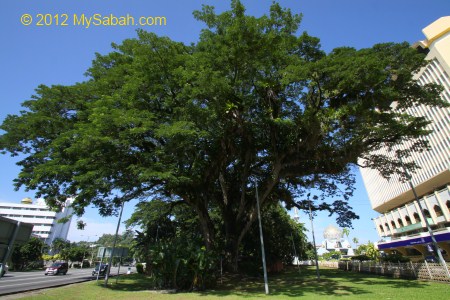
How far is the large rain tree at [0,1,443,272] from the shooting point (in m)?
13.5

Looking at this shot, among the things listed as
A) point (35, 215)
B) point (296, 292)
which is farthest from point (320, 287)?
point (35, 215)

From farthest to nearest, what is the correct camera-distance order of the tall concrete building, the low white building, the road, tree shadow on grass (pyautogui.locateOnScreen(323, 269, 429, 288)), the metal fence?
1. the low white building
2. the tall concrete building
3. the road
4. the metal fence
5. tree shadow on grass (pyautogui.locateOnScreen(323, 269, 429, 288))

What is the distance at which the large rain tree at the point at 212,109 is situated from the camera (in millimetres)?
13547

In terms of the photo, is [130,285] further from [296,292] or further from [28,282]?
[296,292]

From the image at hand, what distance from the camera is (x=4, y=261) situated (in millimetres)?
4859

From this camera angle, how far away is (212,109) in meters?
14.2

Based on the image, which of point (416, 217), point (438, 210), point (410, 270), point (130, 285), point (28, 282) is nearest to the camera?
point (410, 270)

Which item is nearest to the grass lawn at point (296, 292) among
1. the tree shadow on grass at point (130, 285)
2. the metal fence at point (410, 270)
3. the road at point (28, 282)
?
the tree shadow on grass at point (130, 285)

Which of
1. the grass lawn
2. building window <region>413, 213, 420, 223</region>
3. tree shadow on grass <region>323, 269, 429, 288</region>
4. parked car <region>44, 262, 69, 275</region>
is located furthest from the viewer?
building window <region>413, 213, 420, 223</region>

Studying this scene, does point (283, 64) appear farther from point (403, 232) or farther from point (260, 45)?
point (403, 232)

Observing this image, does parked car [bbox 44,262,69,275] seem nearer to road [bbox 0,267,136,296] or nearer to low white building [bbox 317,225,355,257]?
road [bbox 0,267,136,296]

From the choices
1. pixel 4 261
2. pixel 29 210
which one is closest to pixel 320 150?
pixel 4 261

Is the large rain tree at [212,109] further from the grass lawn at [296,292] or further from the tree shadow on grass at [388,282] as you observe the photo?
the tree shadow on grass at [388,282]

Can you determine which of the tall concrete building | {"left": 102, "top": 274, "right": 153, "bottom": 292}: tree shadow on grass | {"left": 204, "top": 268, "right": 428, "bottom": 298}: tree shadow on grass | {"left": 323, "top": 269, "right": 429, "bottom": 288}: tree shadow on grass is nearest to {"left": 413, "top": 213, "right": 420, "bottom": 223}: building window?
the tall concrete building
